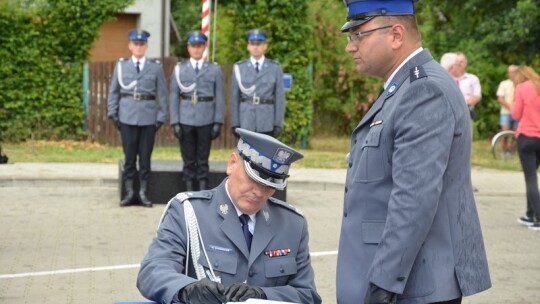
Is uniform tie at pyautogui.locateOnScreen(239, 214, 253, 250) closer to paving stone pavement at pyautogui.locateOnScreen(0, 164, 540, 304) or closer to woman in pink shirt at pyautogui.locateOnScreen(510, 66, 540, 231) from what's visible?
paving stone pavement at pyautogui.locateOnScreen(0, 164, 540, 304)

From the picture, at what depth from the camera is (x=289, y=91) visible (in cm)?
2173

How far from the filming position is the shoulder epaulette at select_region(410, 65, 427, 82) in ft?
14.5

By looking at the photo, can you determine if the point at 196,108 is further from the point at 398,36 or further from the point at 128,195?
the point at 398,36

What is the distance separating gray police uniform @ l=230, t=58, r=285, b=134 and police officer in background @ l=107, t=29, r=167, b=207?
1.01m

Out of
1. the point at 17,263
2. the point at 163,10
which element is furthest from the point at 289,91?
the point at 17,263

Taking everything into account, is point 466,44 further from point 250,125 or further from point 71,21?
point 250,125

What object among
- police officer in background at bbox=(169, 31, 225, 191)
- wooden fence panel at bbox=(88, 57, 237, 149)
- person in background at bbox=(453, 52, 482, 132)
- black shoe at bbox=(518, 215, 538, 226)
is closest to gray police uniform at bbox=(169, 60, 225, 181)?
police officer in background at bbox=(169, 31, 225, 191)

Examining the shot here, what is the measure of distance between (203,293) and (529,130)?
27.8ft

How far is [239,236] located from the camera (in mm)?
4902

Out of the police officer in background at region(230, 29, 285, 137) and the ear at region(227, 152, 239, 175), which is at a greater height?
the ear at region(227, 152, 239, 175)

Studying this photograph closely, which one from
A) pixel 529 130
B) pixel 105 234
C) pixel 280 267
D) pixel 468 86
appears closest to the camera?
pixel 280 267

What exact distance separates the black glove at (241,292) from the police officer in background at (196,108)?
9.33 metres

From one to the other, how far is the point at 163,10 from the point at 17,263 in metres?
21.1

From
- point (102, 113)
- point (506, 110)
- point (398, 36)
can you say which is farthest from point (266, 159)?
point (506, 110)
